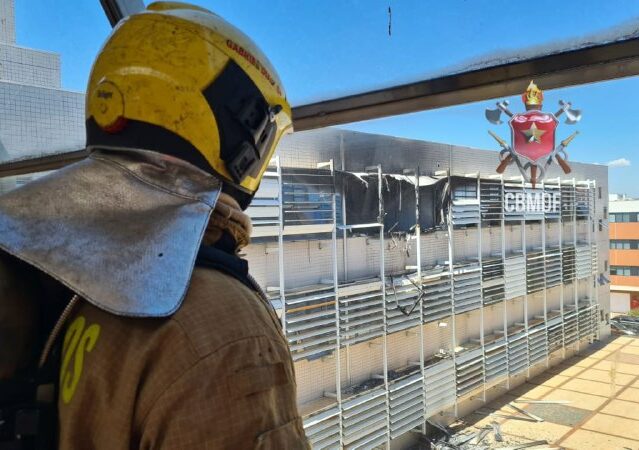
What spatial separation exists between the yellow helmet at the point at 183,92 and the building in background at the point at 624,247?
11421 millimetres

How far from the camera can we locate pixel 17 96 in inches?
111

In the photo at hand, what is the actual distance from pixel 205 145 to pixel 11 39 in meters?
2.70

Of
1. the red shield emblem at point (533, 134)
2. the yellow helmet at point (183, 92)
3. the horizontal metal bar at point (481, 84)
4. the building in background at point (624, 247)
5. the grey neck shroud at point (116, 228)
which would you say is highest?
the red shield emblem at point (533, 134)

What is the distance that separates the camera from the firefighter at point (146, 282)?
1.27 ft

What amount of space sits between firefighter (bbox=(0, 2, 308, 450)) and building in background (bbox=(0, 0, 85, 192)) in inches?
82.8

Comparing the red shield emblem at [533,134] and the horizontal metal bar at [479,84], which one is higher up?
the red shield emblem at [533,134]

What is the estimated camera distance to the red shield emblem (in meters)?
3.79

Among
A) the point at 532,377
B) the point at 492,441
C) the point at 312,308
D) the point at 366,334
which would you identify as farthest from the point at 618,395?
the point at 312,308

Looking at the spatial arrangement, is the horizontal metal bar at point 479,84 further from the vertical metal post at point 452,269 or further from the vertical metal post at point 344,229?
the vertical metal post at point 452,269

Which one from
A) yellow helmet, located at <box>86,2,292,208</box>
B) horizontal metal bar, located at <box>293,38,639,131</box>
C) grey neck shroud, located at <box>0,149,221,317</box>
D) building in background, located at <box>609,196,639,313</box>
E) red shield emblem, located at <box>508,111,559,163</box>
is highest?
red shield emblem, located at <box>508,111,559,163</box>

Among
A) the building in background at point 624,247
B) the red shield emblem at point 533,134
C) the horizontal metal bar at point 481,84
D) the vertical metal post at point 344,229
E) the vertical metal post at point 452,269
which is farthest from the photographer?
the building in background at point 624,247

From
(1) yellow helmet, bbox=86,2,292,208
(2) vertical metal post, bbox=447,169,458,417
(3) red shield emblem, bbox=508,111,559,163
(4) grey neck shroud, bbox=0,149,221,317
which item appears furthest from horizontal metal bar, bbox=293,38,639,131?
(2) vertical metal post, bbox=447,169,458,417

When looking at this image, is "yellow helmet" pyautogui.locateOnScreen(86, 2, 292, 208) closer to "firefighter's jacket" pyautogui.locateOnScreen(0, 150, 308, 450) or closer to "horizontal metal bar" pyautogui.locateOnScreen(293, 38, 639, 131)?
"firefighter's jacket" pyautogui.locateOnScreen(0, 150, 308, 450)

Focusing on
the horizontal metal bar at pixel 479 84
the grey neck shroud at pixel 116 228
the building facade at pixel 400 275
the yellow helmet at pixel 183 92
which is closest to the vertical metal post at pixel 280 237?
the building facade at pixel 400 275
